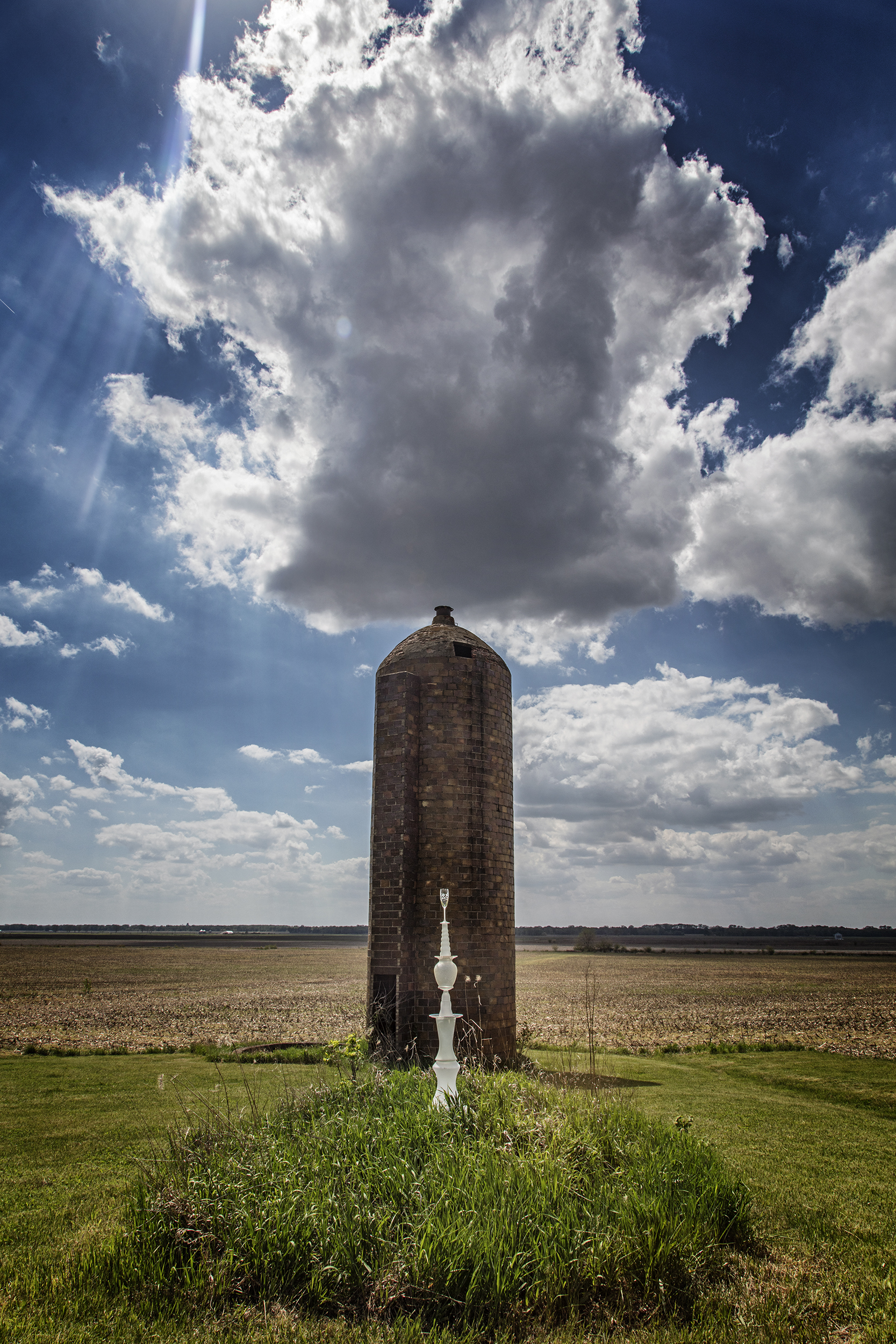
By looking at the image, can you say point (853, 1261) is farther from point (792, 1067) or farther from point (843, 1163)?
point (792, 1067)

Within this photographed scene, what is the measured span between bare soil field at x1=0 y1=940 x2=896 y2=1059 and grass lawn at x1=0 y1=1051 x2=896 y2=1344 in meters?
4.31

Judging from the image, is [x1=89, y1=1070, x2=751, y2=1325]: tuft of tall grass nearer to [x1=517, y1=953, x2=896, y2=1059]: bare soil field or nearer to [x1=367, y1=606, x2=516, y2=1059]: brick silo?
[x1=367, y1=606, x2=516, y2=1059]: brick silo

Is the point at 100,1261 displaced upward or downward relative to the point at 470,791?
downward

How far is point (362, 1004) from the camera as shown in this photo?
27.3 meters

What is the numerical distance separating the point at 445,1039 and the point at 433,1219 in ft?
7.62

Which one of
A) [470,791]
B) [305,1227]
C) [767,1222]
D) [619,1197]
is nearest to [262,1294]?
[305,1227]

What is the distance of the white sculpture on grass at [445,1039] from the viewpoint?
7090 millimetres

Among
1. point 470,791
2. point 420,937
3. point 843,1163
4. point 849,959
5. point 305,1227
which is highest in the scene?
point 470,791

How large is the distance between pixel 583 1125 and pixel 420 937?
185 inches

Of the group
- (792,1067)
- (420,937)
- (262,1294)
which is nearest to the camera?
(262,1294)

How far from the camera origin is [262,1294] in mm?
4898

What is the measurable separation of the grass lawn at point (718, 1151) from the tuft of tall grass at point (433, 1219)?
0.30 meters

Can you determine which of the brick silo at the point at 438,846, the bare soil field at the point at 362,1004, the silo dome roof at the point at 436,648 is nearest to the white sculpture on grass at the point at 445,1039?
the brick silo at the point at 438,846

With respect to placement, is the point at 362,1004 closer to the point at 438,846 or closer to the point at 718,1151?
the point at 438,846
